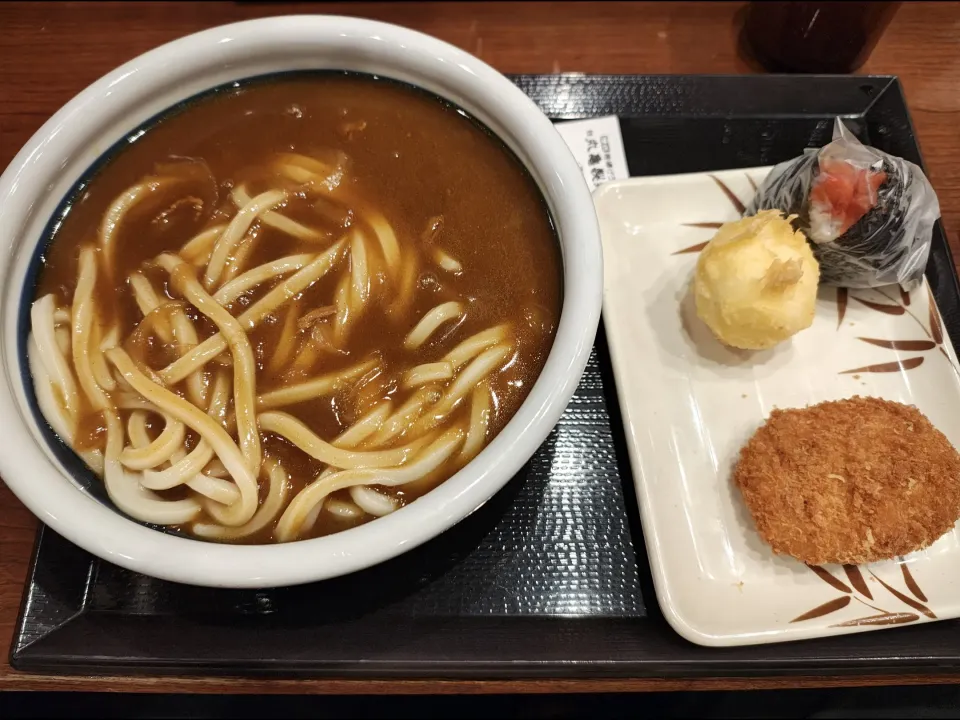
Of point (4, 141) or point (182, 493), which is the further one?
point (4, 141)

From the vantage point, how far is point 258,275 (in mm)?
1225

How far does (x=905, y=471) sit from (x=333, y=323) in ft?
3.99

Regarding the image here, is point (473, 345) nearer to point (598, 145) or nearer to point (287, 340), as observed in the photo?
point (287, 340)

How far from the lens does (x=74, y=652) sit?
1.18 meters

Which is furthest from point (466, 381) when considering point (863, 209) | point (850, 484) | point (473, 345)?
point (863, 209)

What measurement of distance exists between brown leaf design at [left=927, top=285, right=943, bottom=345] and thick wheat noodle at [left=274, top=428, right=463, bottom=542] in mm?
1244

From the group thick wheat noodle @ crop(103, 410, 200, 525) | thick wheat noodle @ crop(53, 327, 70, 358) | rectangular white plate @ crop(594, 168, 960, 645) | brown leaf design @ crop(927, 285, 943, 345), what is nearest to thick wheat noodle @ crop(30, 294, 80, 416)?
thick wheat noodle @ crop(53, 327, 70, 358)

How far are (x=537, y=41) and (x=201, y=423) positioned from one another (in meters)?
1.52

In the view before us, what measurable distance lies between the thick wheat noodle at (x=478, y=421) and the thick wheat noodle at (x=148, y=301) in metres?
0.57

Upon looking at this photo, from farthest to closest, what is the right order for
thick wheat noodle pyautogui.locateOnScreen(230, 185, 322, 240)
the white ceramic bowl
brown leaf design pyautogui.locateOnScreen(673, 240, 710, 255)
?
brown leaf design pyautogui.locateOnScreen(673, 240, 710, 255)
thick wheat noodle pyautogui.locateOnScreen(230, 185, 322, 240)
the white ceramic bowl

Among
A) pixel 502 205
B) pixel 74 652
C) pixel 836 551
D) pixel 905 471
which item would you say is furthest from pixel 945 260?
pixel 74 652

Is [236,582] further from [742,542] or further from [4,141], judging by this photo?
[4,141]

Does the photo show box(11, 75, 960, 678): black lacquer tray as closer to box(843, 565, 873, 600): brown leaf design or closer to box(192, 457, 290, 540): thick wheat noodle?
box(843, 565, 873, 600): brown leaf design

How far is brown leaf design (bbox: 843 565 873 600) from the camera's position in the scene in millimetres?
1329
